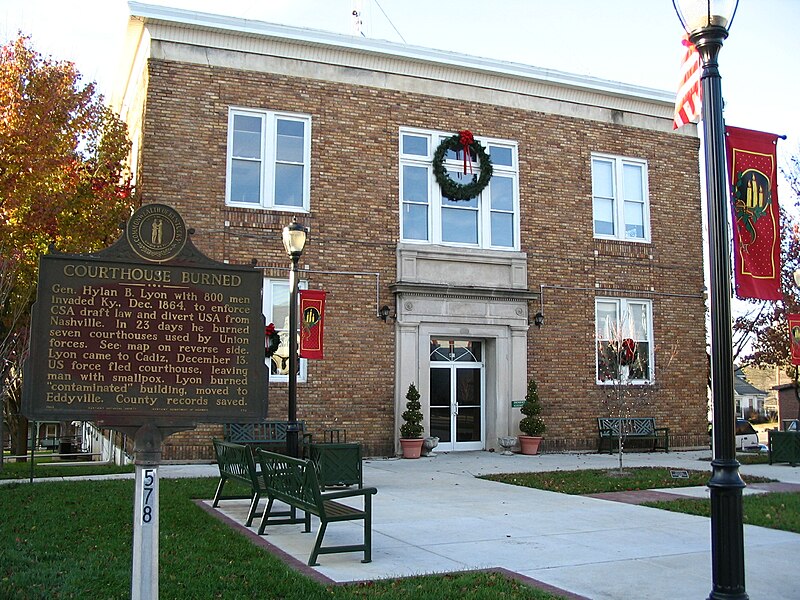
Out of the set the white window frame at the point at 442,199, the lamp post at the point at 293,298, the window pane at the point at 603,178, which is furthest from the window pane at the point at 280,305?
the window pane at the point at 603,178

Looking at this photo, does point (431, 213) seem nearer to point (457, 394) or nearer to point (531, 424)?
point (457, 394)

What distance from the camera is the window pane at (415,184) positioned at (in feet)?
64.8

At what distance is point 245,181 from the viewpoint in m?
18.3

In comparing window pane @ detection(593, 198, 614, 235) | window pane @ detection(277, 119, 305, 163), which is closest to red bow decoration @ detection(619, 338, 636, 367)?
window pane @ detection(593, 198, 614, 235)

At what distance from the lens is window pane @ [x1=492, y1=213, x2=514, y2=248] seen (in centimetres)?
2045

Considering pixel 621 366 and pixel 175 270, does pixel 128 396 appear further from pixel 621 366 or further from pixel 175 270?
pixel 621 366

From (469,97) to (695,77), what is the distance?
12180mm

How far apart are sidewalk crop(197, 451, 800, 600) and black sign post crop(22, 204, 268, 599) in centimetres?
224

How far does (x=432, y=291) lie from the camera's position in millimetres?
19250

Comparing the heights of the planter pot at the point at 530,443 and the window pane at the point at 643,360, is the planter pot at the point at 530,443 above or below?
below

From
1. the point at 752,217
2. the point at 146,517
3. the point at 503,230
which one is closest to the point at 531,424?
the point at 503,230

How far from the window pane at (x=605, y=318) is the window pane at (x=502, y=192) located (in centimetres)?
355

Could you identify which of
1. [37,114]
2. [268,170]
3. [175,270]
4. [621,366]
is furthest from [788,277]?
[175,270]

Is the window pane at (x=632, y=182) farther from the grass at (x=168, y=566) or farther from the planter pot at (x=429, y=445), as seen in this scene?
the grass at (x=168, y=566)
